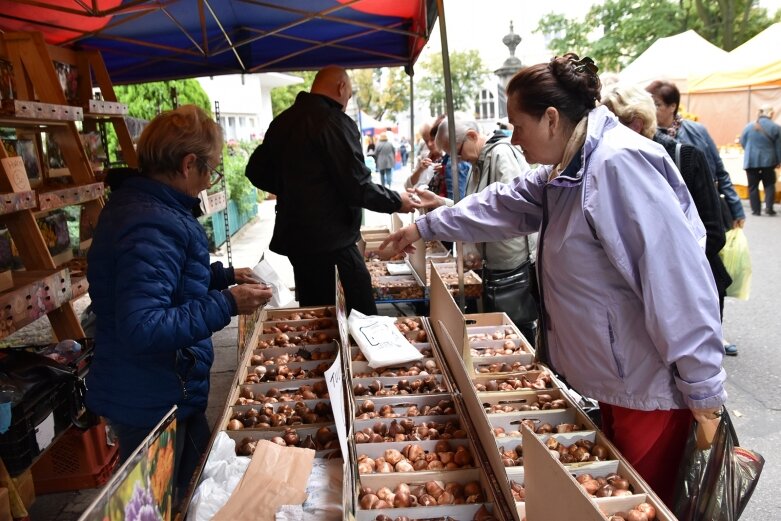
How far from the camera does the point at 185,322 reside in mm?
1900

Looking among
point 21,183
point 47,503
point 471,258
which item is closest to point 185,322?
point 21,183

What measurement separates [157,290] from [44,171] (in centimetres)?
301

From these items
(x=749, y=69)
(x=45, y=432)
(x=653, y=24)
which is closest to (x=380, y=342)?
(x=45, y=432)

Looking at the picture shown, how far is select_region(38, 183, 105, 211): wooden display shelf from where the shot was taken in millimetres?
3243

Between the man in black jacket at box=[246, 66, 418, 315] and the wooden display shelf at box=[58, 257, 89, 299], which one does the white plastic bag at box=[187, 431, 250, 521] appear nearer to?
the man in black jacket at box=[246, 66, 418, 315]

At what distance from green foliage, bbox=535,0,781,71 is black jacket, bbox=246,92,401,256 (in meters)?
25.8

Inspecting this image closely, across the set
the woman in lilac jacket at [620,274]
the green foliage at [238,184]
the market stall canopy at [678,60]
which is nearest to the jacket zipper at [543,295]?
the woman in lilac jacket at [620,274]

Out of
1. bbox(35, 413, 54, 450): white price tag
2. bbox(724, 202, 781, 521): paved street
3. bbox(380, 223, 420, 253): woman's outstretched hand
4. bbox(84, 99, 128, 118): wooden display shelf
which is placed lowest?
bbox(724, 202, 781, 521): paved street

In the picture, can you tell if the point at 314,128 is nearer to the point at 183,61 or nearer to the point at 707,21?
the point at 183,61

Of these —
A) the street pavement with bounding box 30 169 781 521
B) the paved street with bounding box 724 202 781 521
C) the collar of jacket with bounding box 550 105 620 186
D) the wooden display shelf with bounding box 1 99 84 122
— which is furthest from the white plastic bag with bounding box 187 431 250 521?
the paved street with bounding box 724 202 781 521

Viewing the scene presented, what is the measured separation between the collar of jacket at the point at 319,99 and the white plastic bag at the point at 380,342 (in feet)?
4.79

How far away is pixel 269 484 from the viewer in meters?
1.65

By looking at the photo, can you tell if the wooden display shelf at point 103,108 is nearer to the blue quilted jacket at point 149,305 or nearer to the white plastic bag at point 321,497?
the blue quilted jacket at point 149,305

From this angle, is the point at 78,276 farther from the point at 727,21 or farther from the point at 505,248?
the point at 727,21
